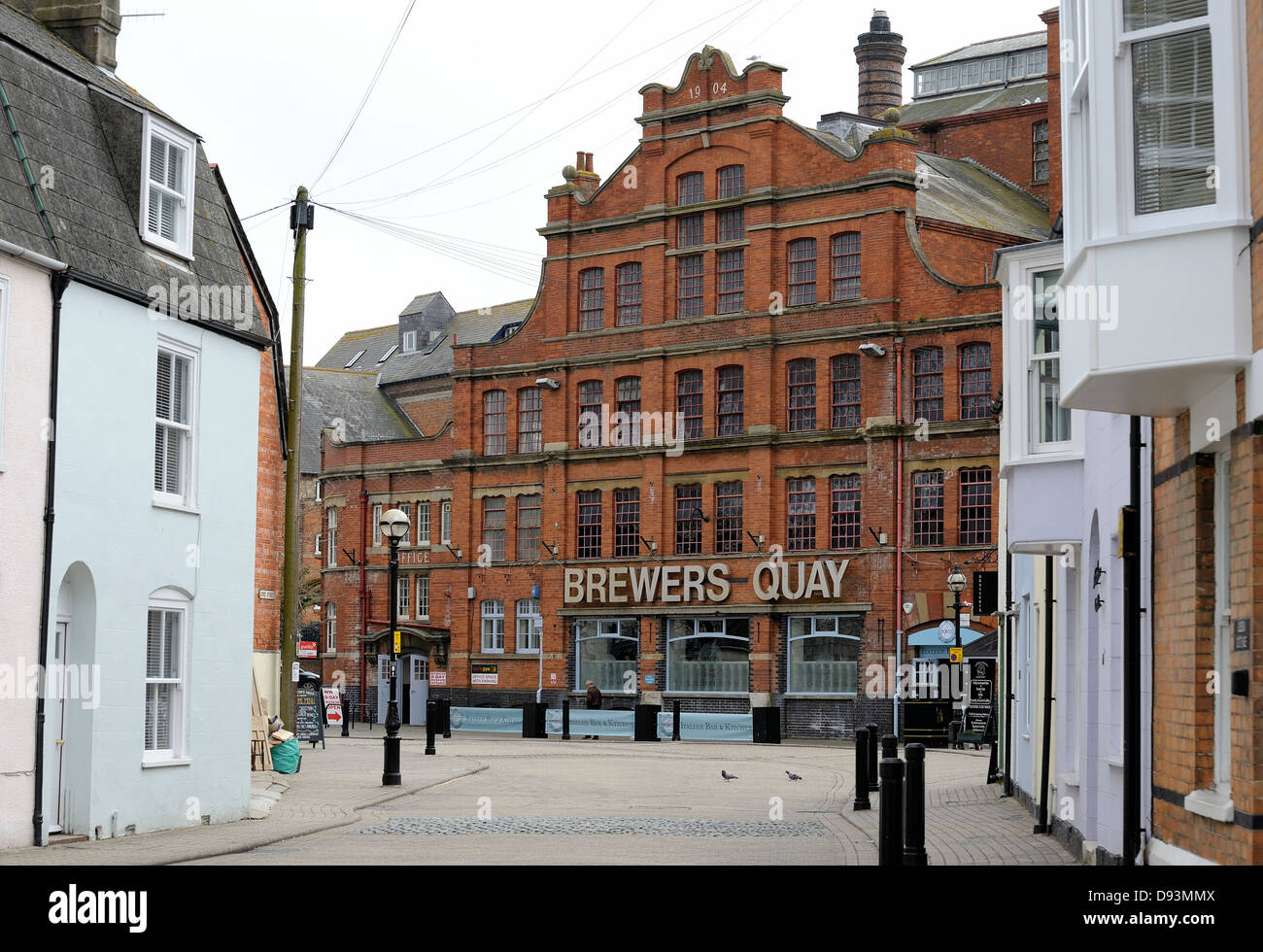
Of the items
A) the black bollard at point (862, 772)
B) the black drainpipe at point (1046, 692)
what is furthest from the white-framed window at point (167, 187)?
the black bollard at point (862, 772)

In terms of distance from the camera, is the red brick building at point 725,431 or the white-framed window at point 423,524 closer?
the red brick building at point 725,431

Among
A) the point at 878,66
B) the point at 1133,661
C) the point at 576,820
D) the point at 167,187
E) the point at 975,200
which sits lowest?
the point at 576,820

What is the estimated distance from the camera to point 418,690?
58594 mm

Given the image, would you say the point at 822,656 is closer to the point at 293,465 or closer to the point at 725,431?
the point at 725,431

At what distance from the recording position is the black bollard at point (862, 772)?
21.4m

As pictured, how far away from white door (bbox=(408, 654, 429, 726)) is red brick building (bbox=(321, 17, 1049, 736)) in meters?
0.13

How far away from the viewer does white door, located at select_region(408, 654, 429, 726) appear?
5812 centimetres

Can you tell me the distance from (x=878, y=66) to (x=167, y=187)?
50.5m

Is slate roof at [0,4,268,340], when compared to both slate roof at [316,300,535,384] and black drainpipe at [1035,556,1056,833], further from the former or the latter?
slate roof at [316,300,535,384]

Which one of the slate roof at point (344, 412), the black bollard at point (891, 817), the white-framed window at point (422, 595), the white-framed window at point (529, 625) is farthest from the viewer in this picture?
the slate roof at point (344, 412)

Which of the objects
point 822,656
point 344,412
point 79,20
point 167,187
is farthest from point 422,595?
point 167,187

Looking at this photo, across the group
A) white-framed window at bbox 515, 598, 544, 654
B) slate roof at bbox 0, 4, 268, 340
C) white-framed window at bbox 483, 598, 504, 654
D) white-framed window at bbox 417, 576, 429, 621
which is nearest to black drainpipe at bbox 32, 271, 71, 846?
slate roof at bbox 0, 4, 268, 340

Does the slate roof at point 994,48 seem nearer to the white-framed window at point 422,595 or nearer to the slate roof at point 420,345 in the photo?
the slate roof at point 420,345

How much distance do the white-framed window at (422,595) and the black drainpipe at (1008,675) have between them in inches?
1373
